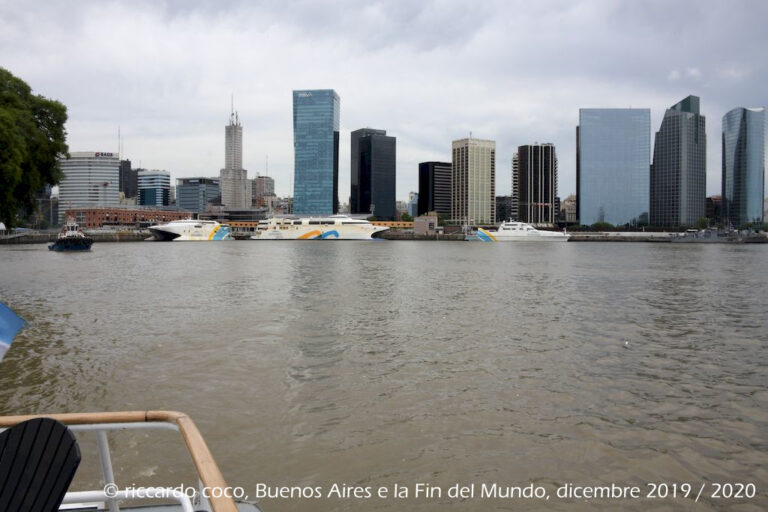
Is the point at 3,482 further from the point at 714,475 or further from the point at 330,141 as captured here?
the point at 330,141

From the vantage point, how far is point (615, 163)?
19038 centimetres

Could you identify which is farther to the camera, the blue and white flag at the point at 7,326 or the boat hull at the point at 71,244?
the boat hull at the point at 71,244

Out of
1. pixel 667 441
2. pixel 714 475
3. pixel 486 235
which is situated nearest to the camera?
pixel 714 475

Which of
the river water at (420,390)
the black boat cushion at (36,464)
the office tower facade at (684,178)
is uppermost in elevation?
the office tower facade at (684,178)

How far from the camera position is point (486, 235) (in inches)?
4464

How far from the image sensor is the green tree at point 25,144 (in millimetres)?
19234

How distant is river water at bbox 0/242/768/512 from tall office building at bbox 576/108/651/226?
18552cm

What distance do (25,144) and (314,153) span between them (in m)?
173

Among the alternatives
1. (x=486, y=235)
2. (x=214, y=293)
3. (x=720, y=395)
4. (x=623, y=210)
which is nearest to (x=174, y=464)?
(x=720, y=395)

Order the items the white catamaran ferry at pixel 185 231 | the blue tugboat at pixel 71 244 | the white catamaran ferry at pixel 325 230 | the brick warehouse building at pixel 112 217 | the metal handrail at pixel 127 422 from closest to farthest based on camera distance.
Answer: the metal handrail at pixel 127 422
the blue tugboat at pixel 71 244
the white catamaran ferry at pixel 185 231
the white catamaran ferry at pixel 325 230
the brick warehouse building at pixel 112 217

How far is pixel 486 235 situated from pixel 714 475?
109 m

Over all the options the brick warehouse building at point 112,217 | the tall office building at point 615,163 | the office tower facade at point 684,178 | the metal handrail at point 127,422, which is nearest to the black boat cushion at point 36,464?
the metal handrail at point 127,422

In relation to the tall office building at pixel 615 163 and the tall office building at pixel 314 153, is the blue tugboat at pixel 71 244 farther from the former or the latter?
the tall office building at pixel 615 163

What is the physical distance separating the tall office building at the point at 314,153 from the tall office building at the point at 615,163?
87.7m
